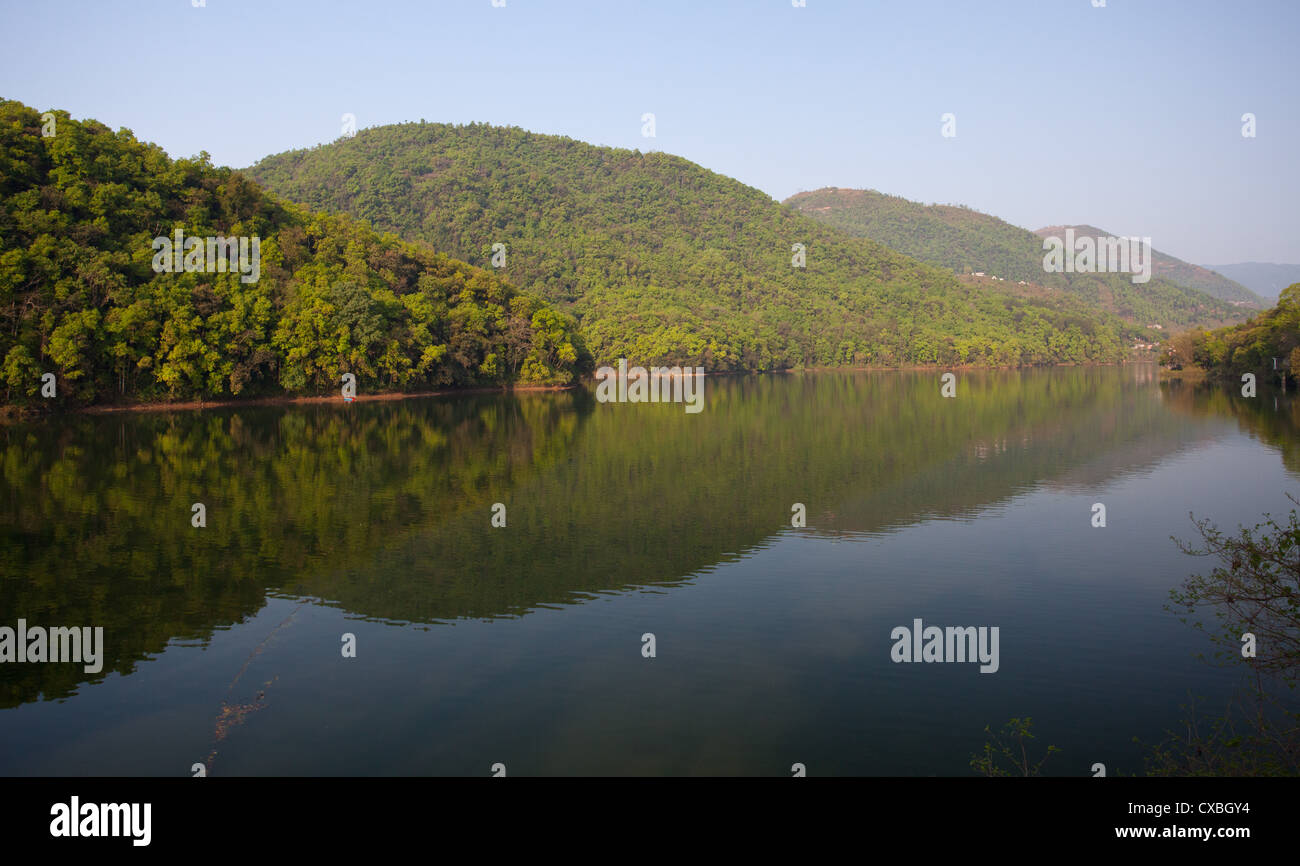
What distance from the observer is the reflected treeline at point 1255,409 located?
37.2 m

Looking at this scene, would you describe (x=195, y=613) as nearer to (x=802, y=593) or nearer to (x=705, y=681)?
(x=705, y=681)

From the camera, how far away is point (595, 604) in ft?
52.7

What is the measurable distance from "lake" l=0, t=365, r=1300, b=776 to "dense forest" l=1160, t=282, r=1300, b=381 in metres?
42.1

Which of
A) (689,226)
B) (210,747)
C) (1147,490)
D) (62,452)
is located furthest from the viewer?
(689,226)

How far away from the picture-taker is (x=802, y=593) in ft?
54.5

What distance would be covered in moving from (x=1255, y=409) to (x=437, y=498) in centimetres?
5275

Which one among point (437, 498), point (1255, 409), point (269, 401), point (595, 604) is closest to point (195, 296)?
point (269, 401)

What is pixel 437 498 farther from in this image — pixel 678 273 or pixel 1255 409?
pixel 678 273

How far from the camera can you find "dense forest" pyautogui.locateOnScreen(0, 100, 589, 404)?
53.0 meters

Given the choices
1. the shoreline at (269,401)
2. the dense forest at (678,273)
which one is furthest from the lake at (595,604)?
the dense forest at (678,273)

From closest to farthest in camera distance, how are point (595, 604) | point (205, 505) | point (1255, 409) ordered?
1. point (595, 604)
2. point (205, 505)
3. point (1255, 409)
